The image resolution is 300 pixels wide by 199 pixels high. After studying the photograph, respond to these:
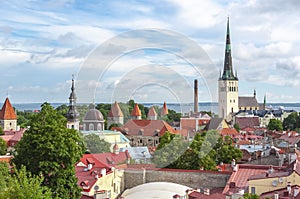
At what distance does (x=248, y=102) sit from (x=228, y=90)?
16.2 metres

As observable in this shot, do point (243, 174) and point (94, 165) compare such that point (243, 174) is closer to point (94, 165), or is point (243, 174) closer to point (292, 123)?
point (94, 165)

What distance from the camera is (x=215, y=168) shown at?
27625 mm

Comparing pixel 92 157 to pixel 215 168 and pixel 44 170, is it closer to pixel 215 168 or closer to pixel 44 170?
pixel 215 168

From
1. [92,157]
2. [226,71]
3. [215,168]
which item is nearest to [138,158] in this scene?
[92,157]

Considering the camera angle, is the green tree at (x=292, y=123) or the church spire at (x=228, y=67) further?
the church spire at (x=228, y=67)

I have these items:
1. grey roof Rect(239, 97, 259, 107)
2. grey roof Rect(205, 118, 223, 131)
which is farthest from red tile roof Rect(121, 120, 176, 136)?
grey roof Rect(239, 97, 259, 107)

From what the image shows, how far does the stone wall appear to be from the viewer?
78.1ft

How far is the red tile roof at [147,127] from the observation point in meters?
43.3

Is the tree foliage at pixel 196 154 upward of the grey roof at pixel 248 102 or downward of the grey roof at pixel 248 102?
downward

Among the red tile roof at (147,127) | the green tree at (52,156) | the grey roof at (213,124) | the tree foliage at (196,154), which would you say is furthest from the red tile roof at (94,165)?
the grey roof at (213,124)

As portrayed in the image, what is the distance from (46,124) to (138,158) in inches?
581

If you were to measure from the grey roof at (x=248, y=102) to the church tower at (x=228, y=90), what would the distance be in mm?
8718

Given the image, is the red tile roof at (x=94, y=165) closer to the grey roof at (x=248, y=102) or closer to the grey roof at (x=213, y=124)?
the grey roof at (x=213, y=124)

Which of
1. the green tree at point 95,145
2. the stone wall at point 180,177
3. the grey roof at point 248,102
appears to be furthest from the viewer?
the grey roof at point 248,102
